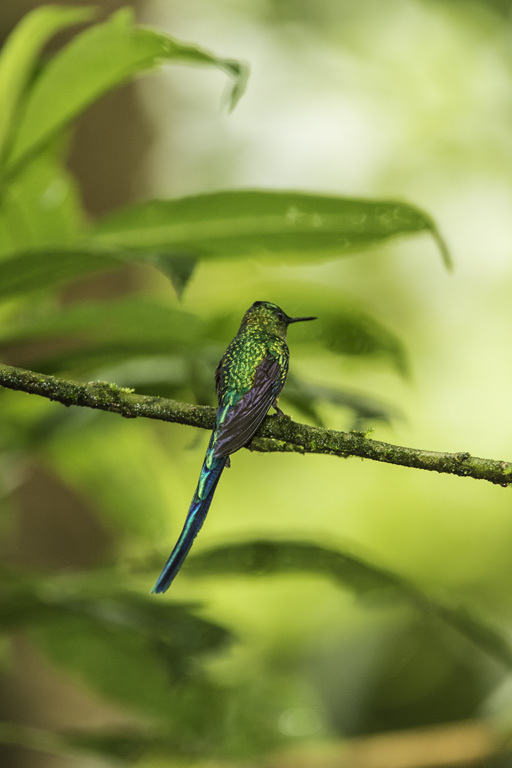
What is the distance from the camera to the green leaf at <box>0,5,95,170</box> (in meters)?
1.67

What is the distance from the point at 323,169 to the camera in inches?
317

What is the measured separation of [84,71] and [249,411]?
3.45 ft

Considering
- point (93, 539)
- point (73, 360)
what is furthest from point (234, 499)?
point (73, 360)

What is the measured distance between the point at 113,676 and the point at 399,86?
25.1 ft

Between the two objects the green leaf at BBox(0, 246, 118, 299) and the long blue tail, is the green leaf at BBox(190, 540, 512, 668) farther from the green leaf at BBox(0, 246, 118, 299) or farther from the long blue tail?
the long blue tail

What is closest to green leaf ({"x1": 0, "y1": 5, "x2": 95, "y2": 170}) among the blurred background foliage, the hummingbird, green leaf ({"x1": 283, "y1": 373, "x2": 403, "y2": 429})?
the blurred background foliage

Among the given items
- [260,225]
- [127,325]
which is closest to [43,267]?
[127,325]

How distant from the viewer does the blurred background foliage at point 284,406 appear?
5.47 feet

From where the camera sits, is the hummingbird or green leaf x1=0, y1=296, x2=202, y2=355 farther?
green leaf x1=0, y1=296, x2=202, y2=355

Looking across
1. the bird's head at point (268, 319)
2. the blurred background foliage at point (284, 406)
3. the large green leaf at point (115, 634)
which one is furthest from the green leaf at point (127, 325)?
the large green leaf at point (115, 634)

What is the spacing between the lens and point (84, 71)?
1592 millimetres

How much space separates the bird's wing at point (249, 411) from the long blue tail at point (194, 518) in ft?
0.05

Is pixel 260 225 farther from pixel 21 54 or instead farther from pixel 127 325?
pixel 21 54

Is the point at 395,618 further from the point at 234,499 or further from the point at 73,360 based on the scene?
the point at 73,360
